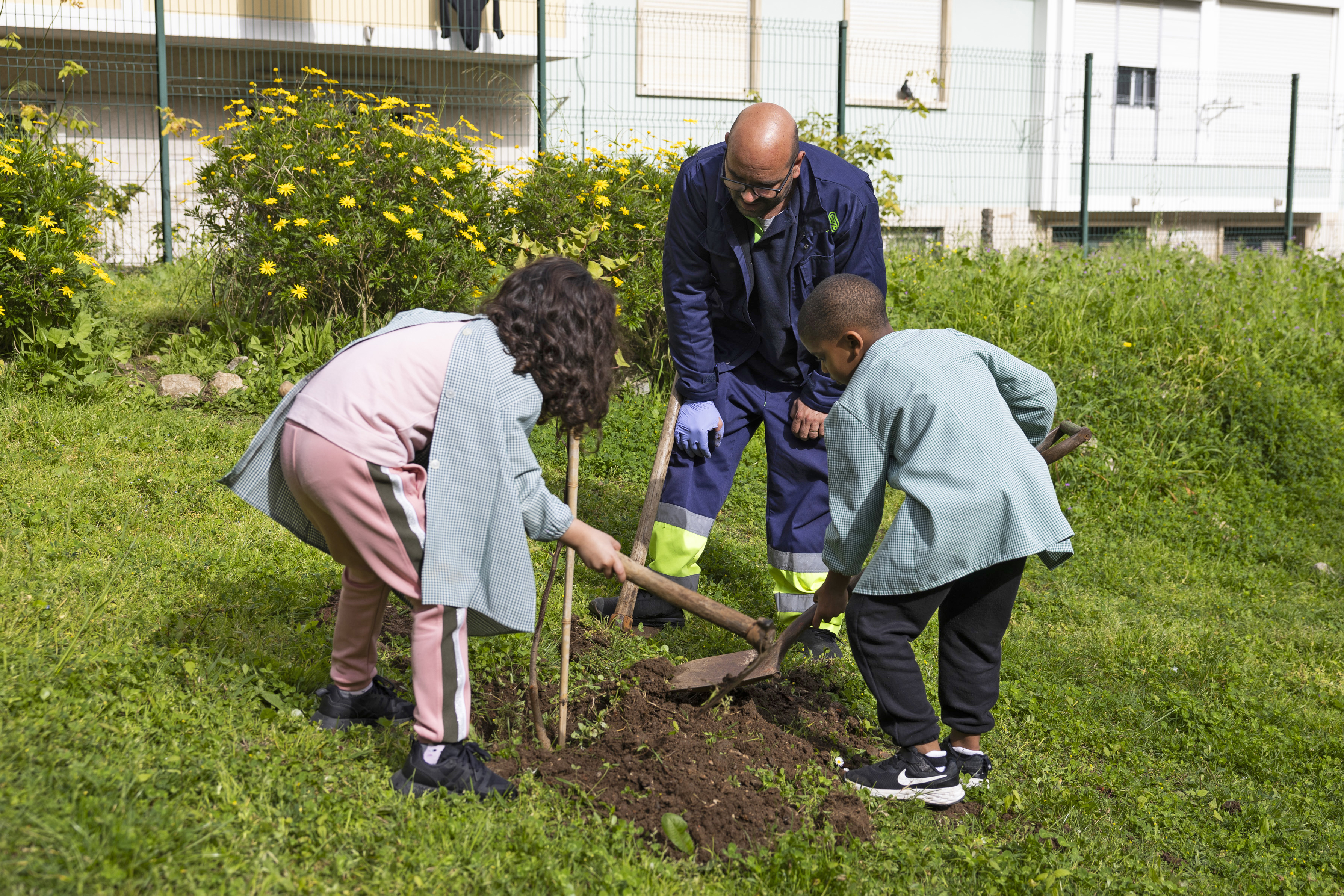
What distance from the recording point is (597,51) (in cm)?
1284

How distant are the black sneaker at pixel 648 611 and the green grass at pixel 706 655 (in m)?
0.14

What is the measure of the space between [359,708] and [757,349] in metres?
1.91

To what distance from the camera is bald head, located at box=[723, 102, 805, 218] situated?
11.0 feet

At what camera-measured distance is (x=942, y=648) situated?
2.98 meters

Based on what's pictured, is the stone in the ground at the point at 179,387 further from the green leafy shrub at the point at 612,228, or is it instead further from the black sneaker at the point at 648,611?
the black sneaker at the point at 648,611

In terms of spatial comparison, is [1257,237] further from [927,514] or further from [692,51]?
[927,514]

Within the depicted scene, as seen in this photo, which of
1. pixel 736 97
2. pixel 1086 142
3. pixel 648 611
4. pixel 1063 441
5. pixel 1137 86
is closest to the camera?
pixel 1063 441

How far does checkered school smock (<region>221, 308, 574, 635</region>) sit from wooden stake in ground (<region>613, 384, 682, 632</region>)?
130 centimetres

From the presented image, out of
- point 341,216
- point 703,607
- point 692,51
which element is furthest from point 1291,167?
point 703,607

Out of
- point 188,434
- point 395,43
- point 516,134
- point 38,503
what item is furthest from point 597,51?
point 38,503

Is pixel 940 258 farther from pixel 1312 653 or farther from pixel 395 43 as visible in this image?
pixel 395 43

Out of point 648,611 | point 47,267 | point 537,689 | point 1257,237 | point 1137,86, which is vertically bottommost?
point 648,611

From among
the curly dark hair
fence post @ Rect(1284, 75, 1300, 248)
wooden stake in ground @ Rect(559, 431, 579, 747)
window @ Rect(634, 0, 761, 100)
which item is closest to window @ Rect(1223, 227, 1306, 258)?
fence post @ Rect(1284, 75, 1300, 248)

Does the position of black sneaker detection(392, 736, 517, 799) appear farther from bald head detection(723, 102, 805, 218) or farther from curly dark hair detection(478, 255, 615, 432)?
bald head detection(723, 102, 805, 218)
